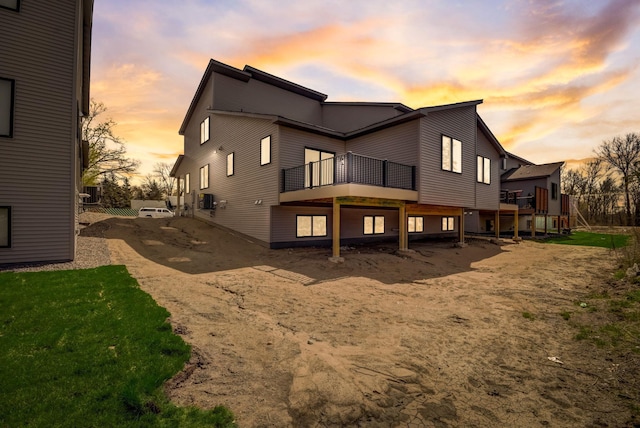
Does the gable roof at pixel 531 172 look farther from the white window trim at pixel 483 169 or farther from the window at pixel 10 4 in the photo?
the window at pixel 10 4

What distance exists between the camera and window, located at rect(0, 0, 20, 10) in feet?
31.4

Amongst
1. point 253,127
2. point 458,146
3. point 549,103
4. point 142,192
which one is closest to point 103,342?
point 253,127

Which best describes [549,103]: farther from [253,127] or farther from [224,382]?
[224,382]

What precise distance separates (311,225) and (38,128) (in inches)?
466

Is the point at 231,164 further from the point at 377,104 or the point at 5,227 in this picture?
the point at 377,104

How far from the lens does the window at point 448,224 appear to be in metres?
23.4

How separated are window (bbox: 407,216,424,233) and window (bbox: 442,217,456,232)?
298 cm

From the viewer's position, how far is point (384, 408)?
3.28 meters

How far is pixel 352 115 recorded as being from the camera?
73.4 feet

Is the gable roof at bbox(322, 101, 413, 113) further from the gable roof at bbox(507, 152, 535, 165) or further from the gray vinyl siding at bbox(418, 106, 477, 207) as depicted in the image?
the gable roof at bbox(507, 152, 535, 165)

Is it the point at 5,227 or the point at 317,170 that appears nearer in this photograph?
the point at 5,227

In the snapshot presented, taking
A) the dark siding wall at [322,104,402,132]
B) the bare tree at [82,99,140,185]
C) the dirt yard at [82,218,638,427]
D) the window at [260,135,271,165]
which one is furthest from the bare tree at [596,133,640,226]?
the bare tree at [82,99,140,185]

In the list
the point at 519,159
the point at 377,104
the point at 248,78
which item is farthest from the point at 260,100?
the point at 519,159

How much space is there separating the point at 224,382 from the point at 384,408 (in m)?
1.99
